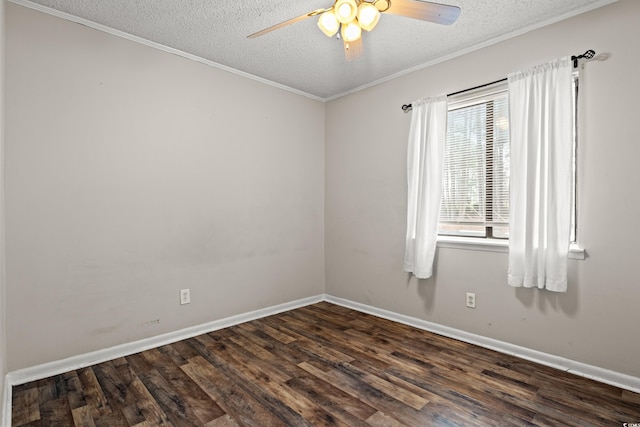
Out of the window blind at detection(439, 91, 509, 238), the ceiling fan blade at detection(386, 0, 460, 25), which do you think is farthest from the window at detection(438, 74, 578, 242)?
the ceiling fan blade at detection(386, 0, 460, 25)

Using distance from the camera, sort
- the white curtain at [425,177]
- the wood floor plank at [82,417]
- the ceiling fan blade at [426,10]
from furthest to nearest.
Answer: the white curtain at [425,177], the wood floor plank at [82,417], the ceiling fan blade at [426,10]

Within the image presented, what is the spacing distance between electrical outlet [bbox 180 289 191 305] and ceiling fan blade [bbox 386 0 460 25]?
8.80ft

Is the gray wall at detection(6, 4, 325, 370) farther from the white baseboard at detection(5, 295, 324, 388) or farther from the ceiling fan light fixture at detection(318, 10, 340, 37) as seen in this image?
the ceiling fan light fixture at detection(318, 10, 340, 37)

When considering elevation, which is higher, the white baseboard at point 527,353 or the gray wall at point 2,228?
the gray wall at point 2,228

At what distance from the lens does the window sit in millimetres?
2773

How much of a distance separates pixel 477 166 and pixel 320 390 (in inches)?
86.9

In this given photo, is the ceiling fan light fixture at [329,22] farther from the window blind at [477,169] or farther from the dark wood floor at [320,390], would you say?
the dark wood floor at [320,390]

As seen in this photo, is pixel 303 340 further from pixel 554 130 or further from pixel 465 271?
pixel 554 130

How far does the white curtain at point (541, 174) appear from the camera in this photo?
2.34 meters

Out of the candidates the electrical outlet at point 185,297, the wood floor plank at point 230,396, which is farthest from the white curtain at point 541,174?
the electrical outlet at point 185,297

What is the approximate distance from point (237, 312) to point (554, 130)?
313cm

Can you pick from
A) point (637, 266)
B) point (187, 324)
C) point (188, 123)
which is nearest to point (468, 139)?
point (637, 266)

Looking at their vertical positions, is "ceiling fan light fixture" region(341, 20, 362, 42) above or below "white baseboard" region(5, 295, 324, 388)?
above

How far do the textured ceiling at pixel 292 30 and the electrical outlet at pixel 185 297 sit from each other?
213 cm
